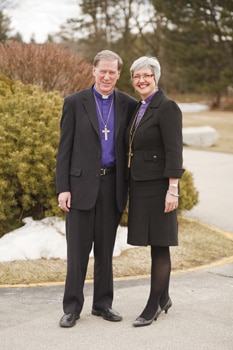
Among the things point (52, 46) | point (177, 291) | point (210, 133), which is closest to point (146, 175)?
point (177, 291)

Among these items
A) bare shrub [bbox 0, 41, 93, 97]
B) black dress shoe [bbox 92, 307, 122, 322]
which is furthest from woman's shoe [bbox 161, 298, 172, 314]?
bare shrub [bbox 0, 41, 93, 97]

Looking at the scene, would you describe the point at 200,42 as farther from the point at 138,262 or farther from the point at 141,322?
the point at 141,322

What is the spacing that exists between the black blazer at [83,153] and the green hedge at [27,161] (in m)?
1.95

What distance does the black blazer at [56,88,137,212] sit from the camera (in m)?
4.57

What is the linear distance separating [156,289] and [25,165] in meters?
2.33

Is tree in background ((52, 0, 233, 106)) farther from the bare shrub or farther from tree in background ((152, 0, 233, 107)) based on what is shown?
the bare shrub

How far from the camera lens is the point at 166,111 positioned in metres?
4.50

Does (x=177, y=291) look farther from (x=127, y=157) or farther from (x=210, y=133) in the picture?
(x=210, y=133)

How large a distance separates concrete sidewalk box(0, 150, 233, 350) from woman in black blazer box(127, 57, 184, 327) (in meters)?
0.22

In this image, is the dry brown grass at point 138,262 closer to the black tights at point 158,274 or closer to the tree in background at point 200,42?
the black tights at point 158,274

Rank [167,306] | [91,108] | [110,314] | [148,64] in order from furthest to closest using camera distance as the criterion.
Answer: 1. [167,306]
2. [110,314]
3. [91,108]
4. [148,64]

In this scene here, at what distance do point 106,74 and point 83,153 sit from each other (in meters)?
0.56

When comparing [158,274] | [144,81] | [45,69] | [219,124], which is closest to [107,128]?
[144,81]

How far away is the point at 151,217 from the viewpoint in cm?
461
